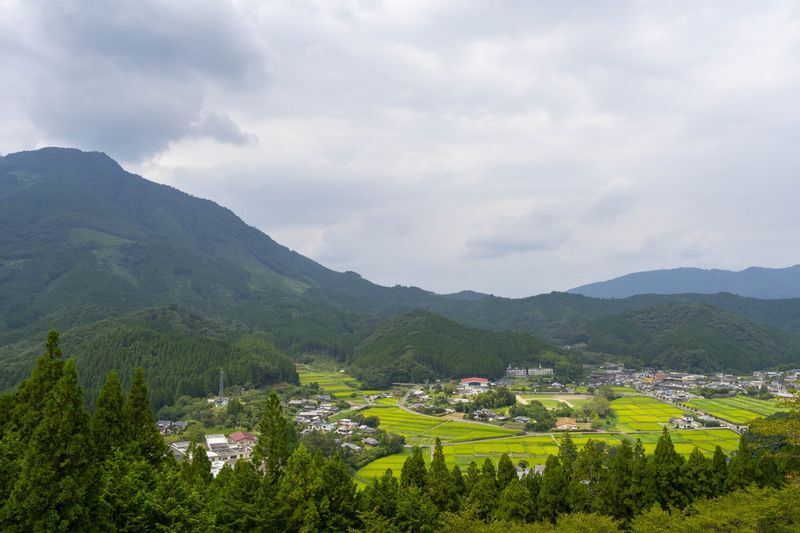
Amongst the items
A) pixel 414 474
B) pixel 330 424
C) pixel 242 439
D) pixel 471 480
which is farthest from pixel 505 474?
pixel 330 424

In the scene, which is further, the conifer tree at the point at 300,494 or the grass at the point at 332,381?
the grass at the point at 332,381

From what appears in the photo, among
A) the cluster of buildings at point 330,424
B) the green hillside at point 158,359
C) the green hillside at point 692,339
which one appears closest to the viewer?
the cluster of buildings at point 330,424

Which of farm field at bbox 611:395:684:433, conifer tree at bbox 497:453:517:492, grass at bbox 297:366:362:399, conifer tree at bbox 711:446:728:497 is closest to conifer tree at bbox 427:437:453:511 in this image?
conifer tree at bbox 497:453:517:492

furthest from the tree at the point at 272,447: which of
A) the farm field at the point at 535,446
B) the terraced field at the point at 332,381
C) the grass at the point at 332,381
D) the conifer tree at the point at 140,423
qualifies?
the terraced field at the point at 332,381

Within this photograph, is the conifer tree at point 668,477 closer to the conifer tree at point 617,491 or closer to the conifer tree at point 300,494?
the conifer tree at point 617,491

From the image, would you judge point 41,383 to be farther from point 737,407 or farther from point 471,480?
point 737,407

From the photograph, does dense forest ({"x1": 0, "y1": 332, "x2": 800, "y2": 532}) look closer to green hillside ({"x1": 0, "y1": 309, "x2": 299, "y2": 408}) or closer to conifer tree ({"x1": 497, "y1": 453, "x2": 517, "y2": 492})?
conifer tree ({"x1": 497, "y1": 453, "x2": 517, "y2": 492})

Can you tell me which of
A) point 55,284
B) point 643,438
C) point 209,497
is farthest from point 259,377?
point 55,284
